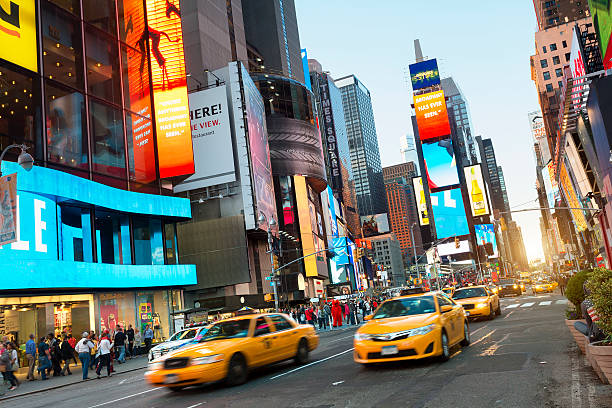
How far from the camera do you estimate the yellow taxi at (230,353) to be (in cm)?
1055

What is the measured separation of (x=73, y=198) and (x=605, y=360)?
1095 inches

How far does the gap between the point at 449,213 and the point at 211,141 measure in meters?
114

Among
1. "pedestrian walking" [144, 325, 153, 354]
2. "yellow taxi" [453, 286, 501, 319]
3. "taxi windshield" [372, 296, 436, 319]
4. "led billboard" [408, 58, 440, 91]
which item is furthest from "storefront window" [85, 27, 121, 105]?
"led billboard" [408, 58, 440, 91]

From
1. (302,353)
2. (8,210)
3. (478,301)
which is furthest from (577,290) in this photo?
(8,210)

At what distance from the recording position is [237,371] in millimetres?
11031

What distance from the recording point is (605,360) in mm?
6941

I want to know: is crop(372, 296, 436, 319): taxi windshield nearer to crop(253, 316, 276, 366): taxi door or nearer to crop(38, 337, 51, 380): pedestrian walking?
crop(253, 316, 276, 366): taxi door

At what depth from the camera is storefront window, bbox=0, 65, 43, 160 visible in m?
27.7

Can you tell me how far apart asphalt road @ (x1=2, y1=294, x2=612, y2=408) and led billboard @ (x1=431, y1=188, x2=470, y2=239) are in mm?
141883

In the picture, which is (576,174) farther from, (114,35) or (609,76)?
(114,35)

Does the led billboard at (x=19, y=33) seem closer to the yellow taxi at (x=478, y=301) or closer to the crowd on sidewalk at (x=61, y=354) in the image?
the crowd on sidewalk at (x=61, y=354)

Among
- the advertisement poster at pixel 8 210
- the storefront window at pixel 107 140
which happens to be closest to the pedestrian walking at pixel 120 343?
the storefront window at pixel 107 140

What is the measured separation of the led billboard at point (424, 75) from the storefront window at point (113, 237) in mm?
138709

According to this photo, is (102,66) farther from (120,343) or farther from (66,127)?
(120,343)
